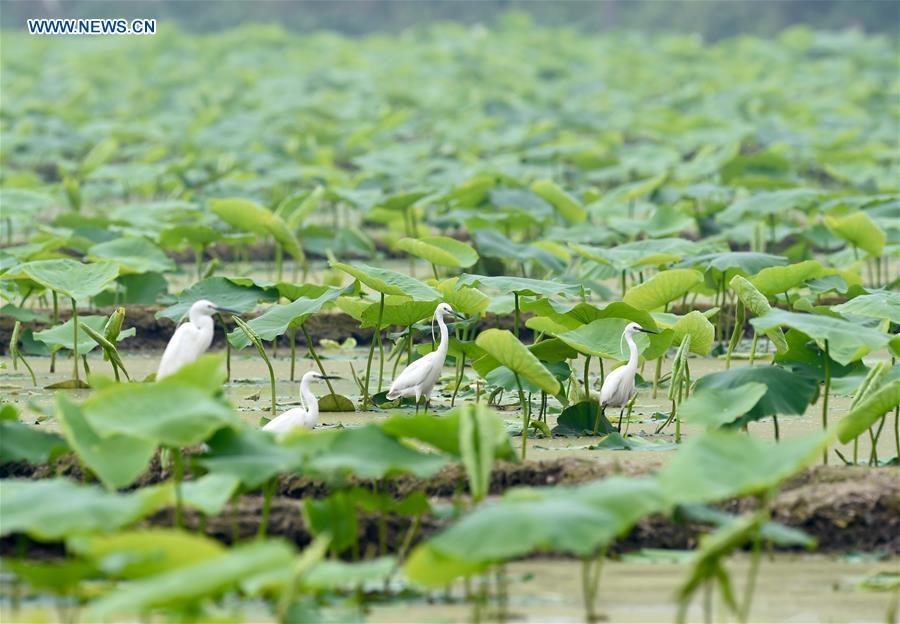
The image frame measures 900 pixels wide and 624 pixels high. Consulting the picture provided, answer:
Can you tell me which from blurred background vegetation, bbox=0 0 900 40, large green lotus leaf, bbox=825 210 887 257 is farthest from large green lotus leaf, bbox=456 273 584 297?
blurred background vegetation, bbox=0 0 900 40

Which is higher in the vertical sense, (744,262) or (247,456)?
(744,262)

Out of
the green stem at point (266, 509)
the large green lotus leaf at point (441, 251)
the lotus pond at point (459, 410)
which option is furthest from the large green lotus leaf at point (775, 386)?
the large green lotus leaf at point (441, 251)

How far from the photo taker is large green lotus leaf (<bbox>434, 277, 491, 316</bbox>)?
4852mm

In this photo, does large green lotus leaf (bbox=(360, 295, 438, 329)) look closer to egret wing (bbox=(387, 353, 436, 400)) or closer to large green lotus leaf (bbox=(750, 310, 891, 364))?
egret wing (bbox=(387, 353, 436, 400))

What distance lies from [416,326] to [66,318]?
1.87 meters

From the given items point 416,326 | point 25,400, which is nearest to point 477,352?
point 416,326

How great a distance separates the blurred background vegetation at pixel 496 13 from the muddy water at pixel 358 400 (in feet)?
72.2

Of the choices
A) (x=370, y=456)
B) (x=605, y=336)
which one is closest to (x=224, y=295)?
(x=605, y=336)

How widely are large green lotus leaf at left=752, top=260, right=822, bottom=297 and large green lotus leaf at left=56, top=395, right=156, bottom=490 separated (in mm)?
2456

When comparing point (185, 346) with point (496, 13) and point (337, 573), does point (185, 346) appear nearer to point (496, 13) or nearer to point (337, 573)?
point (337, 573)

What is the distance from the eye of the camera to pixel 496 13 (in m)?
29.5

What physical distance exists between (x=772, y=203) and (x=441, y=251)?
248cm

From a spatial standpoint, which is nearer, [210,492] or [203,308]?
[210,492]

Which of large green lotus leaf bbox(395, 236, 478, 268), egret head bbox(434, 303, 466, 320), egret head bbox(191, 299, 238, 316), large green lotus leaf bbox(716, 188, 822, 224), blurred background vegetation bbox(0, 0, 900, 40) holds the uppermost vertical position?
blurred background vegetation bbox(0, 0, 900, 40)
